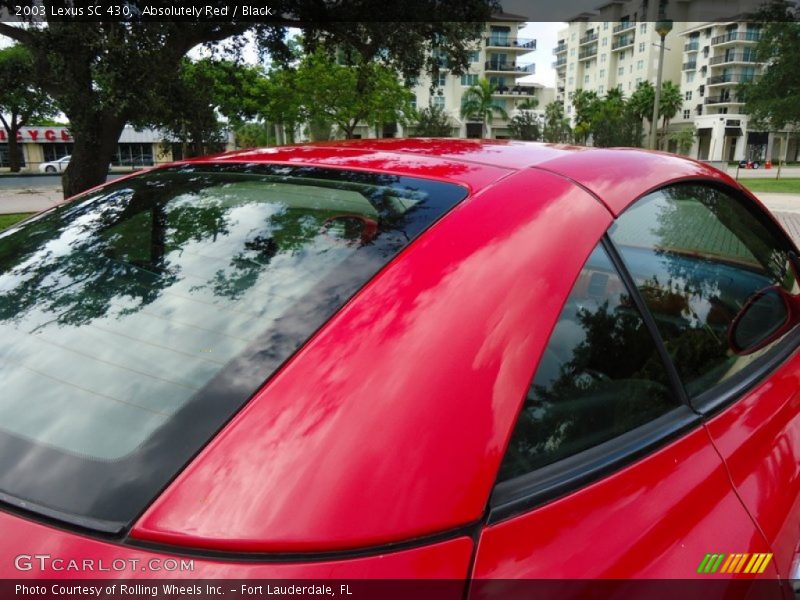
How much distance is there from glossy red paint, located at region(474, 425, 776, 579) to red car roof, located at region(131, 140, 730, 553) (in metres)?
0.08

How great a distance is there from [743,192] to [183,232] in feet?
5.77

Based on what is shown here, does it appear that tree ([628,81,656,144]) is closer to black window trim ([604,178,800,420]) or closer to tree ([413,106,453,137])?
tree ([413,106,453,137])

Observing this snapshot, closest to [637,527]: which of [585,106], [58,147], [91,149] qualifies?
[91,149]

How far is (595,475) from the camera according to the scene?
1.04 metres

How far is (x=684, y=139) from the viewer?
73125mm

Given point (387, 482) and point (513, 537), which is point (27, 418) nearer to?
point (387, 482)

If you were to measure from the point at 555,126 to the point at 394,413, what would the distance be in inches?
2987

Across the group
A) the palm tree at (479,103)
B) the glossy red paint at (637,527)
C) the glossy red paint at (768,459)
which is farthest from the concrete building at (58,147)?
the glossy red paint at (637,527)

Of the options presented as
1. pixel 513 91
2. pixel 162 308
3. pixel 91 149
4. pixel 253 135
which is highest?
pixel 513 91

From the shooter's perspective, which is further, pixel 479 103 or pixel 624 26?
pixel 624 26

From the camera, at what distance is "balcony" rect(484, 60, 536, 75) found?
279 feet

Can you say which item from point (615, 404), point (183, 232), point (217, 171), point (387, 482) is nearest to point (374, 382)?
point (387, 482)

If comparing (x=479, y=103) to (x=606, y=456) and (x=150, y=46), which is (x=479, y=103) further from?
(x=606, y=456)

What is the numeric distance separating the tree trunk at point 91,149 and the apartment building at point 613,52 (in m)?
73.8
